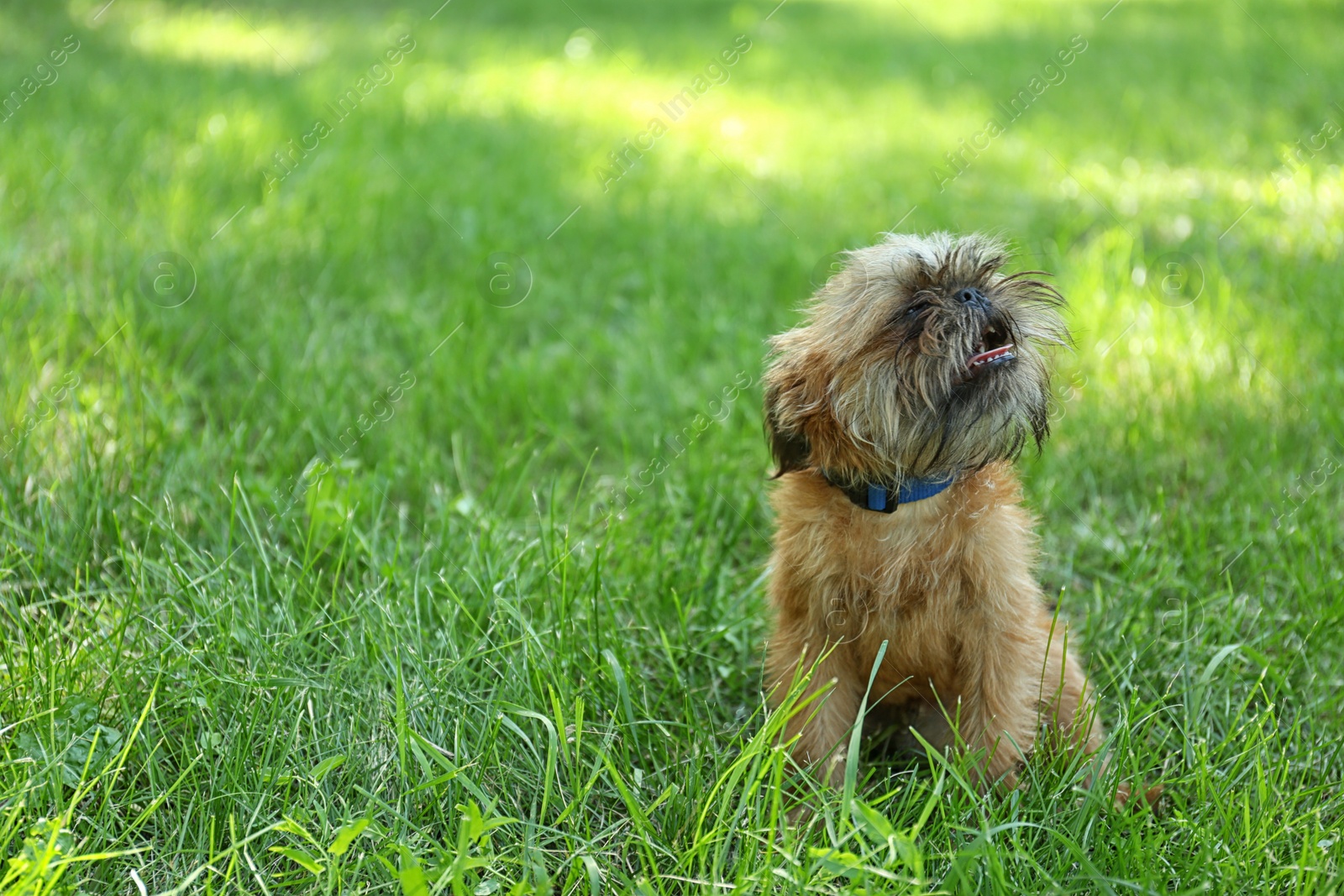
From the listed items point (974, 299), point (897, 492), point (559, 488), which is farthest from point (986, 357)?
point (559, 488)

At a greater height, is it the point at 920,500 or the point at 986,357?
the point at 986,357

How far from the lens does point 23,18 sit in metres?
9.66

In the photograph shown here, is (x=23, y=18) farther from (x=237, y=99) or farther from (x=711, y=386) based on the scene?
(x=711, y=386)

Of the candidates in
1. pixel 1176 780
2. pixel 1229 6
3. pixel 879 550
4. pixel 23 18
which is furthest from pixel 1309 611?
pixel 23 18

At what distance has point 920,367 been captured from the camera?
223 centimetres

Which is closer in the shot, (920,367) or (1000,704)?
(920,367)

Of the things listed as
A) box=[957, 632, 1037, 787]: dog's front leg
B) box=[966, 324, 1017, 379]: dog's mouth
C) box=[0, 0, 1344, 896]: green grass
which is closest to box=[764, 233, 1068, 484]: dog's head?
box=[966, 324, 1017, 379]: dog's mouth

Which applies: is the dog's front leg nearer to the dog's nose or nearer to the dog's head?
the dog's head

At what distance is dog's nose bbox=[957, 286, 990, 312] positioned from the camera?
2.26 m

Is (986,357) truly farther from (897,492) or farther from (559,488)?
(559,488)

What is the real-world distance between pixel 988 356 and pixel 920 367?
5.9 inches

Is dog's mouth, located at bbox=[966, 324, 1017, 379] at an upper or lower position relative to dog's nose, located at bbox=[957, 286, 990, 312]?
lower

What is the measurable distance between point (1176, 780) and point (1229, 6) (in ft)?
37.0

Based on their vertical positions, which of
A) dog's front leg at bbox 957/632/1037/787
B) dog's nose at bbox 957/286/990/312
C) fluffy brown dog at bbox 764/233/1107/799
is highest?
dog's nose at bbox 957/286/990/312
